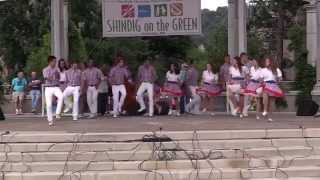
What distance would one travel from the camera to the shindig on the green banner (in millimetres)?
21234

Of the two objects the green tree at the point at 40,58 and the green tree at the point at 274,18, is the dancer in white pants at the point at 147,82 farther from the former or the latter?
the green tree at the point at 274,18

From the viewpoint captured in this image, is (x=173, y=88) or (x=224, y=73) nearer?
(x=224, y=73)

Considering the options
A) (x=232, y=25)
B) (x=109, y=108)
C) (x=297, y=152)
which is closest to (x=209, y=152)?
(x=297, y=152)

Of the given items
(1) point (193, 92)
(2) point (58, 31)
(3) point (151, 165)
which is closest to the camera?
(3) point (151, 165)

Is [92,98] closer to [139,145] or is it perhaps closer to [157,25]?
[157,25]

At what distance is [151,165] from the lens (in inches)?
486

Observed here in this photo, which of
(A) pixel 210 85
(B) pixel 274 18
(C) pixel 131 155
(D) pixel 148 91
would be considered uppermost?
(B) pixel 274 18

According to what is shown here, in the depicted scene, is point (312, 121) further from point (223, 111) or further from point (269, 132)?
point (223, 111)

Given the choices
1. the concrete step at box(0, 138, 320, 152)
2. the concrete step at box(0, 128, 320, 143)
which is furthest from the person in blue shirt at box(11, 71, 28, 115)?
the concrete step at box(0, 138, 320, 152)

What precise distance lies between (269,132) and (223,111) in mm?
7941

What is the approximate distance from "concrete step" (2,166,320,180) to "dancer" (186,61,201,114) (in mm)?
8162

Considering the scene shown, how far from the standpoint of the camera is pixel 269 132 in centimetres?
1342

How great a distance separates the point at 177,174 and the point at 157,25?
9.99m

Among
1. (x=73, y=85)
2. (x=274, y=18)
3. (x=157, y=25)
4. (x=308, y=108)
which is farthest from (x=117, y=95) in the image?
(x=274, y=18)
